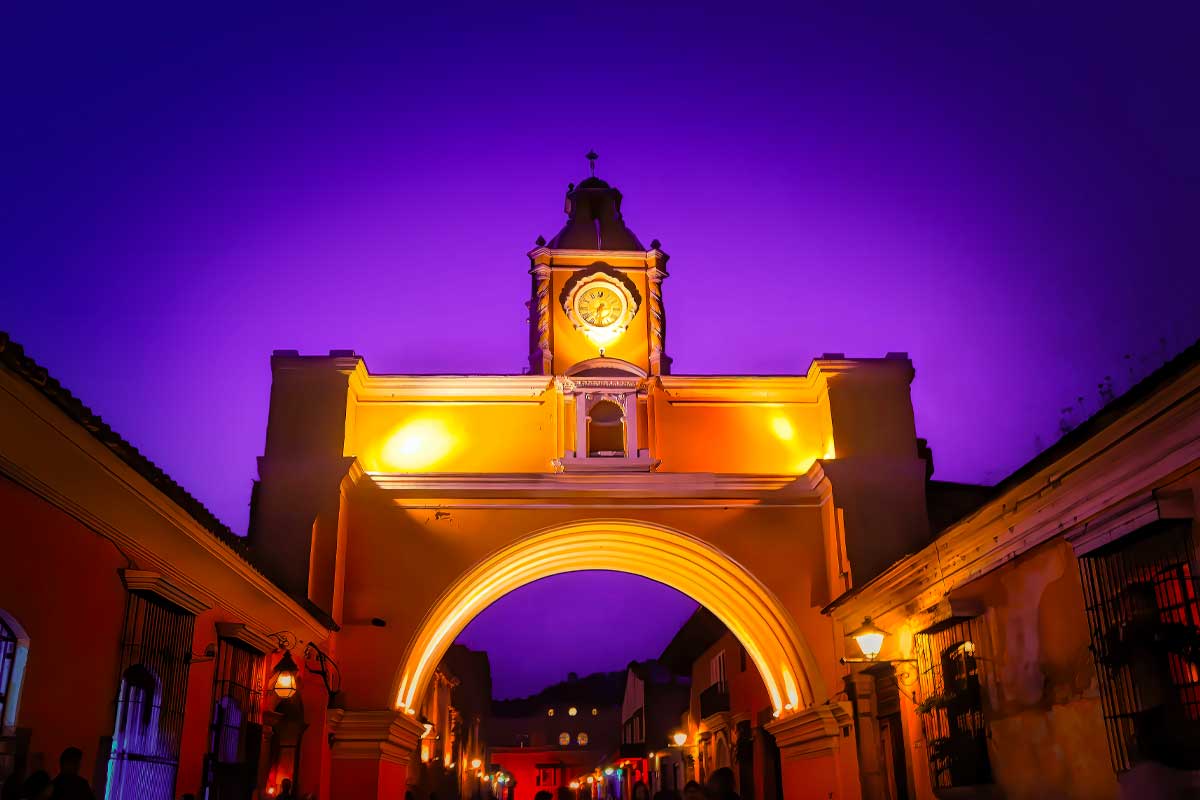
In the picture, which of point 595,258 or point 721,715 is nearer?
point 595,258

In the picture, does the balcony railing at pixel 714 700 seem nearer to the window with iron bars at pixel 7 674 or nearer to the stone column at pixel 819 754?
the stone column at pixel 819 754

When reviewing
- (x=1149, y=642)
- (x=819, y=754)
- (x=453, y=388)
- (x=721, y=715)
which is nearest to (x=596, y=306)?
(x=453, y=388)

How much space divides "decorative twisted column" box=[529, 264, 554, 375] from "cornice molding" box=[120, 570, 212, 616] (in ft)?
31.3

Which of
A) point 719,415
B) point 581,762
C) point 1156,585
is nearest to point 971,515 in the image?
point 1156,585

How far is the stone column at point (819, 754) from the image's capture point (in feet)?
48.8

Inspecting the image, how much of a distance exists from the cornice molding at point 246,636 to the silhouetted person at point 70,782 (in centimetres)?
397

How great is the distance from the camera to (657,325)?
18891 millimetres

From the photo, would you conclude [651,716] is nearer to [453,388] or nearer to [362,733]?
[453,388]

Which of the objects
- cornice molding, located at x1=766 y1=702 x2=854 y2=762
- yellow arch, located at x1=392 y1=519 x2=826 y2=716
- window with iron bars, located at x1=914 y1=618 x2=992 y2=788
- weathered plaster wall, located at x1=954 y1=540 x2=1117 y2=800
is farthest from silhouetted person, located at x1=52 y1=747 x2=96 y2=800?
cornice molding, located at x1=766 y1=702 x2=854 y2=762

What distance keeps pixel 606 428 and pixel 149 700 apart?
9.99 metres

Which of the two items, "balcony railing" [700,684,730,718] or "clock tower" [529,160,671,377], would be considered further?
"balcony railing" [700,684,730,718]

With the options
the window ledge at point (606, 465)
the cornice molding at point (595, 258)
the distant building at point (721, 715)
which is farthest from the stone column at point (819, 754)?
the cornice molding at point (595, 258)

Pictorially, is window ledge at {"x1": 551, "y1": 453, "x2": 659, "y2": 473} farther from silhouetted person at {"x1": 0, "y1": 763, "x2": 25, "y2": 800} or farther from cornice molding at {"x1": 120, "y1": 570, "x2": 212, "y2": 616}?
silhouetted person at {"x1": 0, "y1": 763, "x2": 25, "y2": 800}

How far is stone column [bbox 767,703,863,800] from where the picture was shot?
14.9 metres
